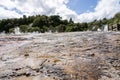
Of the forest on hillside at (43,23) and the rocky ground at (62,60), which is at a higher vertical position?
the forest on hillside at (43,23)

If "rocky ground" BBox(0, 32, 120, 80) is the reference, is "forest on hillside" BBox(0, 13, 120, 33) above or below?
above

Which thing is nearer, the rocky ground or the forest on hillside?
the rocky ground

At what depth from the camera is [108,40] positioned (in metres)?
3.25

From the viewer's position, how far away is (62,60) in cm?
242

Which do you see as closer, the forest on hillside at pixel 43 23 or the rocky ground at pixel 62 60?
the rocky ground at pixel 62 60

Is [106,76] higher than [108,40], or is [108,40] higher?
[108,40]

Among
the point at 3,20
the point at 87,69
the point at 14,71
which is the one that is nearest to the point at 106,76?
the point at 87,69

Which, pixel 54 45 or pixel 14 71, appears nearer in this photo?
pixel 14 71

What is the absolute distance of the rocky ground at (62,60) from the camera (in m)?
2.09

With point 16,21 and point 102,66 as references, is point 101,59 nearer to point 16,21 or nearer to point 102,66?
point 102,66

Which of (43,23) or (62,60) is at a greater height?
(43,23)

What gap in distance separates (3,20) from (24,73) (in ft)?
181

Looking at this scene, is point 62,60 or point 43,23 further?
point 43,23

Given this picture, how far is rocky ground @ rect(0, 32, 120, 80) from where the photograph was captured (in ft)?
6.86
